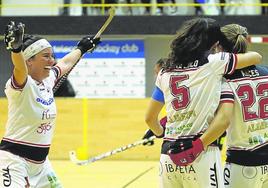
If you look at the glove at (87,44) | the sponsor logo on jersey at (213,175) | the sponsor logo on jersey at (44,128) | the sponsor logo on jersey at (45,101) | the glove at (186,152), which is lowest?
the sponsor logo on jersey at (213,175)

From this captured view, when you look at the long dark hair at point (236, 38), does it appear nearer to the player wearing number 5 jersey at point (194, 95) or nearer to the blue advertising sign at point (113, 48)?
the player wearing number 5 jersey at point (194, 95)

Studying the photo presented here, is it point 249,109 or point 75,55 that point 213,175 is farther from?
point 75,55

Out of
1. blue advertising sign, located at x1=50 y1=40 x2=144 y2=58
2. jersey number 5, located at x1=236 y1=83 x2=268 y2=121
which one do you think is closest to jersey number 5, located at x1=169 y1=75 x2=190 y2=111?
jersey number 5, located at x1=236 y1=83 x2=268 y2=121

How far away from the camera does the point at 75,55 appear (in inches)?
200

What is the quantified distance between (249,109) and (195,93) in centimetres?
50

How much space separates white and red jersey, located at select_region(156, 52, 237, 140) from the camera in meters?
3.44

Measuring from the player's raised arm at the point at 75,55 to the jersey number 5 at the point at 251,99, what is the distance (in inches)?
67.8

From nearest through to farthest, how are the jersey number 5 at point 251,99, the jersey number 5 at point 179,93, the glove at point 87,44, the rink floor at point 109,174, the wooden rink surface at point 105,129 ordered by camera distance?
the jersey number 5 at point 179,93 < the jersey number 5 at point 251,99 < the glove at point 87,44 < the rink floor at point 109,174 < the wooden rink surface at point 105,129

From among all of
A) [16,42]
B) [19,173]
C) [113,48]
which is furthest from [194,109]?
[113,48]

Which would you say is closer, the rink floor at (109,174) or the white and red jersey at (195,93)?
the white and red jersey at (195,93)

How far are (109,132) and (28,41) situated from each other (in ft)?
23.4

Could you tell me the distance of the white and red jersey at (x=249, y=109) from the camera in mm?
3750

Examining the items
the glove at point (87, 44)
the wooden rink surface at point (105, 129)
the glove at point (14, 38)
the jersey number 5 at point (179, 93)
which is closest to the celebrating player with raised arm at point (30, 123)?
the glove at point (14, 38)

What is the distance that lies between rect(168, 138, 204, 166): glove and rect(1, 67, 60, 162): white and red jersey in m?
1.15
